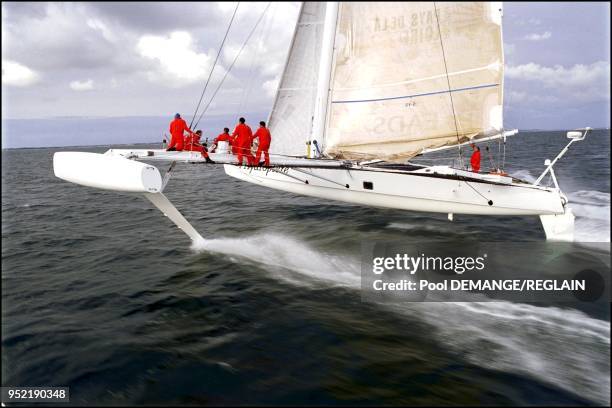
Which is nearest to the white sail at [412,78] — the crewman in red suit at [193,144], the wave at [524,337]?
the crewman in red suit at [193,144]

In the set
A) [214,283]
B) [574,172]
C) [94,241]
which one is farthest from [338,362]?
[574,172]

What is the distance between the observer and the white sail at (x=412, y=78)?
10.3m

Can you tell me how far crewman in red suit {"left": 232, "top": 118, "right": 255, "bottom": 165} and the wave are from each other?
131 inches

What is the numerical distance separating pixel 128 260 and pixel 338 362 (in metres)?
6.69

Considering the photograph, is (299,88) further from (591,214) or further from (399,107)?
(591,214)

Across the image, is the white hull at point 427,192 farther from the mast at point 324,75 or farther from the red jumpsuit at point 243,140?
the mast at point 324,75

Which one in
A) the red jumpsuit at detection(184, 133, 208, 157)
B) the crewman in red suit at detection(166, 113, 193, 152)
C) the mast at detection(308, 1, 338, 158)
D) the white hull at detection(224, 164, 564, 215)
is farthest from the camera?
the mast at detection(308, 1, 338, 158)

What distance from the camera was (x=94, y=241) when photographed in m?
11.2

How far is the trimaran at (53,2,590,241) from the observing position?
33.3ft

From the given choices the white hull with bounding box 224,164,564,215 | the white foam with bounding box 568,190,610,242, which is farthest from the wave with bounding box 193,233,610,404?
the white foam with bounding box 568,190,610,242

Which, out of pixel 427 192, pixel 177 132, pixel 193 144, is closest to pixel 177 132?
pixel 177 132

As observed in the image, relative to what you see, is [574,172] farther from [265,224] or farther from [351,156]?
[265,224]

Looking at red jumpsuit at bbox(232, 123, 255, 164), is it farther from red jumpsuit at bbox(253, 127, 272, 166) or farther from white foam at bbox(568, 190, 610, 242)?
white foam at bbox(568, 190, 610, 242)

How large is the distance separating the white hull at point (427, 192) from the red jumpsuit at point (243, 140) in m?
0.53
